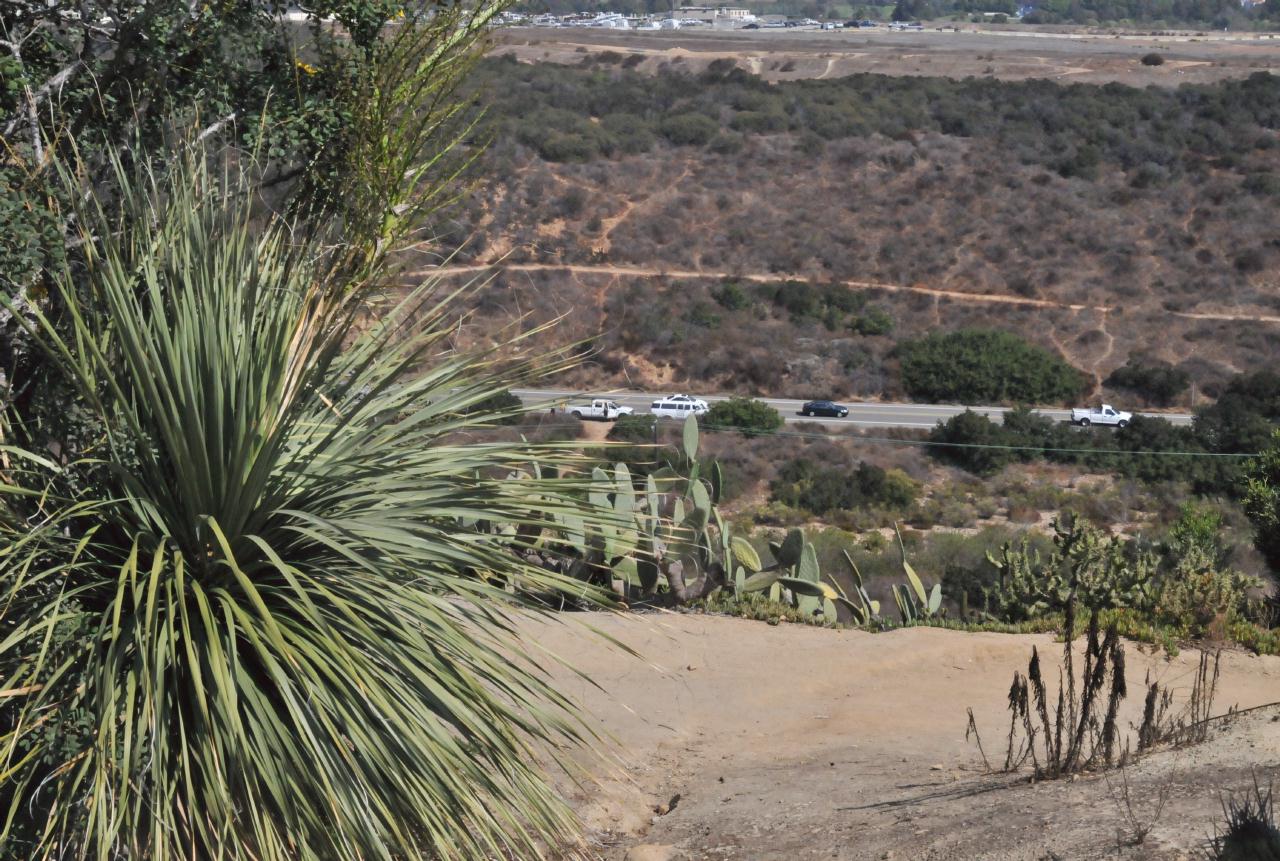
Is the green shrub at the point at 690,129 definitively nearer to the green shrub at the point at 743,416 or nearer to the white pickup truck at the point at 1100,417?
the white pickup truck at the point at 1100,417

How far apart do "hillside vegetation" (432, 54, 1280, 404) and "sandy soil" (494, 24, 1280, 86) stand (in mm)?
5628

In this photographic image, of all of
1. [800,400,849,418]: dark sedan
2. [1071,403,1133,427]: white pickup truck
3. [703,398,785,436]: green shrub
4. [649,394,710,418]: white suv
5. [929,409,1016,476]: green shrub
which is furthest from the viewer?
[800,400,849,418]: dark sedan

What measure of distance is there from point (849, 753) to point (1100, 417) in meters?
23.6

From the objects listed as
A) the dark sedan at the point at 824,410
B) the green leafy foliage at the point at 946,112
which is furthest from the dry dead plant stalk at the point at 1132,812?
the green leafy foliage at the point at 946,112

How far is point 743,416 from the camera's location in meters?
25.6

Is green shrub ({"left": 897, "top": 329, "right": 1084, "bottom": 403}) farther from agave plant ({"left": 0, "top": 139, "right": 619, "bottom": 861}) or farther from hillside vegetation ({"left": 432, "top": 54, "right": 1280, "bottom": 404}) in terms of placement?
agave plant ({"left": 0, "top": 139, "right": 619, "bottom": 861})

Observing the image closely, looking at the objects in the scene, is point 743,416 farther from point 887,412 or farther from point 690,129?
point 690,129

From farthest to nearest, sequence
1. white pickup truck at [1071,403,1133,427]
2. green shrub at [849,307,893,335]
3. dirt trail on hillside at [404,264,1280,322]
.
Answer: dirt trail on hillside at [404,264,1280,322] → green shrub at [849,307,893,335] → white pickup truck at [1071,403,1133,427]

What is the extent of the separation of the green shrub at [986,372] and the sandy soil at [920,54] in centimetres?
2376

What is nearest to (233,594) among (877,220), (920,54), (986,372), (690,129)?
(986,372)

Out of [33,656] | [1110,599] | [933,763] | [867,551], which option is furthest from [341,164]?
[867,551]

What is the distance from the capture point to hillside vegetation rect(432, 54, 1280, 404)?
3184cm

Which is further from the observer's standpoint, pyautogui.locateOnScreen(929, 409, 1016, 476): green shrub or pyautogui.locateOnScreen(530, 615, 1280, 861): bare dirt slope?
pyautogui.locateOnScreen(929, 409, 1016, 476): green shrub

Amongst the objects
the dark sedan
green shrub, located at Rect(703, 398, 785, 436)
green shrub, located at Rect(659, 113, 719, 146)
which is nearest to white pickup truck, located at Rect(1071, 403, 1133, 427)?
the dark sedan
